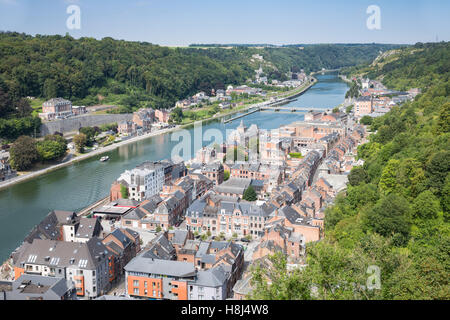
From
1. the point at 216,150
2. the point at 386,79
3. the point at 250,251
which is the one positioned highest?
the point at 386,79

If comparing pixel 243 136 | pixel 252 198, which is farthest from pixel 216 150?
pixel 252 198

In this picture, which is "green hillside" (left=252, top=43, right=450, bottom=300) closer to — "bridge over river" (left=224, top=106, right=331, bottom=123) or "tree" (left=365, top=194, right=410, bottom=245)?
"tree" (left=365, top=194, right=410, bottom=245)

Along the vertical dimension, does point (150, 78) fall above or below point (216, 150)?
above

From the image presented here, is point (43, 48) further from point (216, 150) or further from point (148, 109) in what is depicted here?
point (216, 150)

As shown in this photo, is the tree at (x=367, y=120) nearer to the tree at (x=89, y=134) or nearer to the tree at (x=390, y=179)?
the tree at (x=390, y=179)

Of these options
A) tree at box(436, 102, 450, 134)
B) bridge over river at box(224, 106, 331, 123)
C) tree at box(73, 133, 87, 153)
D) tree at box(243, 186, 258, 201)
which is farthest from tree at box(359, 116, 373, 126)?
tree at box(73, 133, 87, 153)
